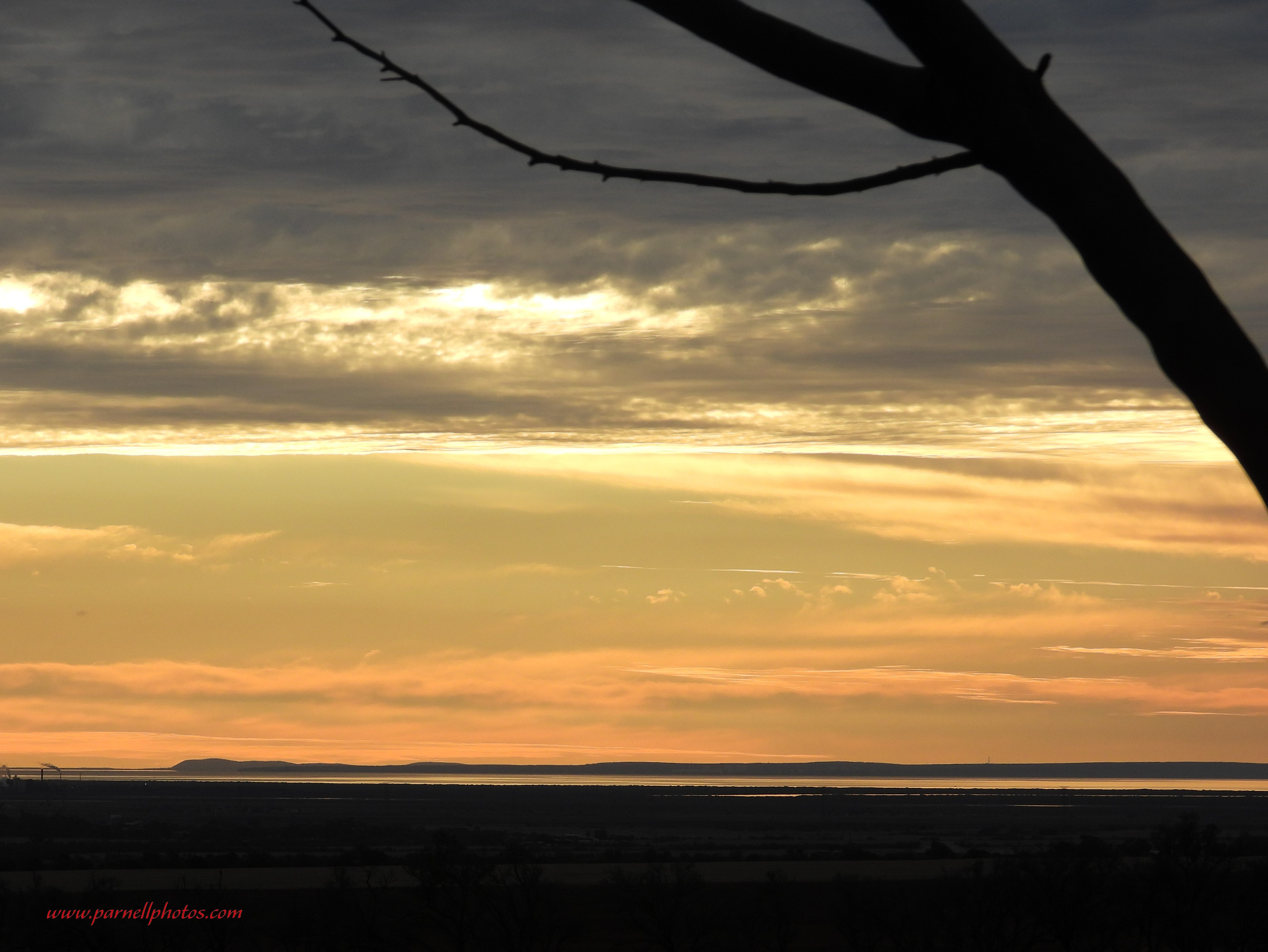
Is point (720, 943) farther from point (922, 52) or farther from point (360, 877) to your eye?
point (922, 52)

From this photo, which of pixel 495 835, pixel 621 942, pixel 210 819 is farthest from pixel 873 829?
pixel 621 942

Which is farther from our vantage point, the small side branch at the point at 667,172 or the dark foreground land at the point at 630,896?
the dark foreground land at the point at 630,896

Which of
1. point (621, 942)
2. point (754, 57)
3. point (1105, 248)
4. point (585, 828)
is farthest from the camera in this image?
point (585, 828)

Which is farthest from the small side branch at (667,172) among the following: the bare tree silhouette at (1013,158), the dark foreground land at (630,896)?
the dark foreground land at (630,896)

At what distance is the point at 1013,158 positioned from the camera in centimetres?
208

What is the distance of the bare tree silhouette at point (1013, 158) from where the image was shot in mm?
1911

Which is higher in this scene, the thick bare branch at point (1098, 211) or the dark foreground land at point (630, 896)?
the thick bare branch at point (1098, 211)

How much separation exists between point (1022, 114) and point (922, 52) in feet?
0.55

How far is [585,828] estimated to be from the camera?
147 m
